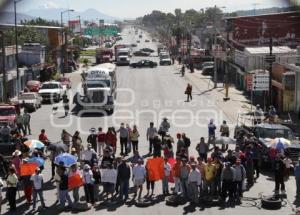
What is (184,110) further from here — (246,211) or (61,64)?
(61,64)

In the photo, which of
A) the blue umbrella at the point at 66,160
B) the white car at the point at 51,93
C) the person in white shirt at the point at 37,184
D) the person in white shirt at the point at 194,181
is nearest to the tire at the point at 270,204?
the person in white shirt at the point at 194,181

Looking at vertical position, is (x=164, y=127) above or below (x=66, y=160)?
below

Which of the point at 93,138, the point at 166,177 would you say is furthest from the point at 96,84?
the point at 166,177

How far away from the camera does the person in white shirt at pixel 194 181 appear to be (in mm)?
15352

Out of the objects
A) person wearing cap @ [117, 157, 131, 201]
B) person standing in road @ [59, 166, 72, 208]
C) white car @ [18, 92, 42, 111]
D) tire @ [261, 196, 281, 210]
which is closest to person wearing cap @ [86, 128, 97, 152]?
person wearing cap @ [117, 157, 131, 201]

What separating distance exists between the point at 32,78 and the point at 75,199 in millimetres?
49197

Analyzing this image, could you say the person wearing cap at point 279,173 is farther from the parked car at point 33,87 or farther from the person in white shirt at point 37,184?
the parked car at point 33,87

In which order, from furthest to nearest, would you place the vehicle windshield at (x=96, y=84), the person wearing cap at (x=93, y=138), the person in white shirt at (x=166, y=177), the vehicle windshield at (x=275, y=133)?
the vehicle windshield at (x=96, y=84)
the vehicle windshield at (x=275, y=133)
the person wearing cap at (x=93, y=138)
the person in white shirt at (x=166, y=177)

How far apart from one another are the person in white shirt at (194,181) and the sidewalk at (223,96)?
18.7 metres

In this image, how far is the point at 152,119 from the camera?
35625 millimetres

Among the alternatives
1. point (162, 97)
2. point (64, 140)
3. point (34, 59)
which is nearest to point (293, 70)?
point (162, 97)

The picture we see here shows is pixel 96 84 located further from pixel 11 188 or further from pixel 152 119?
pixel 11 188

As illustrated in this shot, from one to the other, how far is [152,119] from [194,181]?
20349mm

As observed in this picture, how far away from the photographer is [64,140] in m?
21.2
